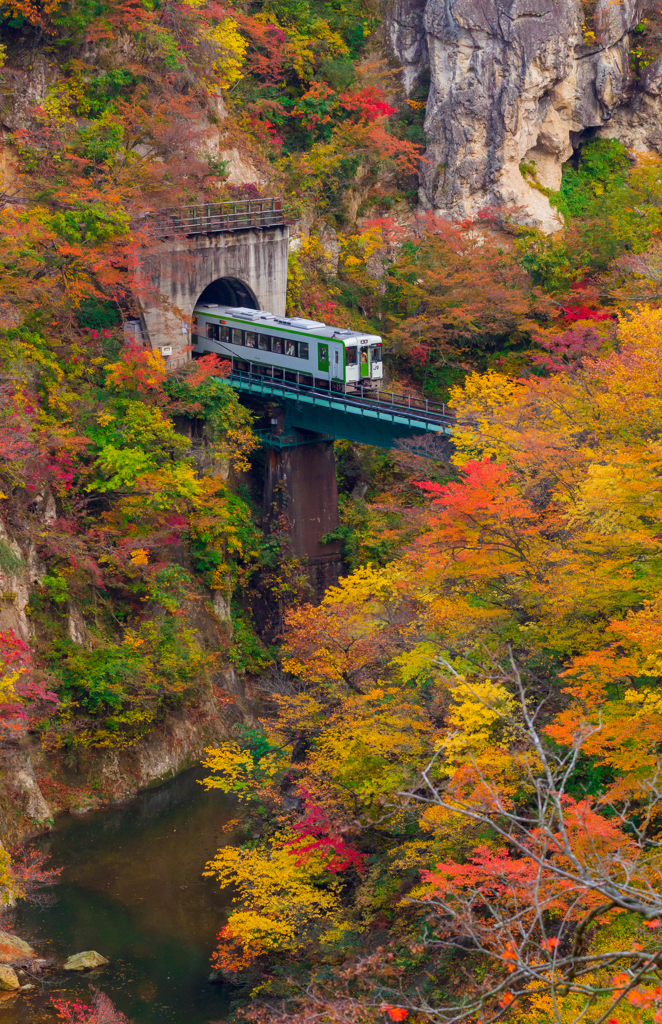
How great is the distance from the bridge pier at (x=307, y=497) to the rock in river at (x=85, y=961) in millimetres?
18926

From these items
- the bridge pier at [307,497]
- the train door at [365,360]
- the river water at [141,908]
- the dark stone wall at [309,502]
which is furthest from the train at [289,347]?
the river water at [141,908]

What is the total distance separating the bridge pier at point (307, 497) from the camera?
1614 inches

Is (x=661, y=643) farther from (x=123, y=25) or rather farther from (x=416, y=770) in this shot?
(x=123, y=25)

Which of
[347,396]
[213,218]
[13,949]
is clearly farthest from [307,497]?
[13,949]

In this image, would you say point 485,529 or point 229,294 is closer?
point 485,529

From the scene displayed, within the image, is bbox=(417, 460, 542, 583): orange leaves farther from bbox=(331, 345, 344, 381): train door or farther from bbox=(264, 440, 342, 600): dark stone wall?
bbox=(264, 440, 342, 600): dark stone wall

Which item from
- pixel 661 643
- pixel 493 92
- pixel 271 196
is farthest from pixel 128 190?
pixel 661 643

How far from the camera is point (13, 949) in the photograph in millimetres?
23406

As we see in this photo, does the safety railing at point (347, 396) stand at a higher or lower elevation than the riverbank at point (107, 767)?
higher

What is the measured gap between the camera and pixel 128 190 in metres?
37.2

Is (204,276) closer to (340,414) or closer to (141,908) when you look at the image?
(340,414)

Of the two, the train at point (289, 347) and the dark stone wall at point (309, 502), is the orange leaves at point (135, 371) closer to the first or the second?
the train at point (289, 347)

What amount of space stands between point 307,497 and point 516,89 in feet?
71.3

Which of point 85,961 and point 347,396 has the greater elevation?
point 347,396
